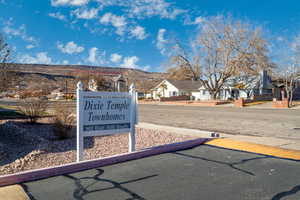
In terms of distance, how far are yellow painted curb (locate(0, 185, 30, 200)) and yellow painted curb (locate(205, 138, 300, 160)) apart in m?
5.35

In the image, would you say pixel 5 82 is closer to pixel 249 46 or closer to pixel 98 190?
pixel 98 190

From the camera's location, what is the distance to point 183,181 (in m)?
4.61

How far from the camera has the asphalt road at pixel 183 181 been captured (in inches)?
158

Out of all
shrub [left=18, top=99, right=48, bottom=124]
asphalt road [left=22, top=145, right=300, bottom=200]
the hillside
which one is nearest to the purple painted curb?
asphalt road [left=22, top=145, right=300, bottom=200]

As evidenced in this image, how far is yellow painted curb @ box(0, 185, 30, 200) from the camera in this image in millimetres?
3899

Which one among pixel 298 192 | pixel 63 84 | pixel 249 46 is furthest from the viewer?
pixel 63 84

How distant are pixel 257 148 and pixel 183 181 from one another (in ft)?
11.6

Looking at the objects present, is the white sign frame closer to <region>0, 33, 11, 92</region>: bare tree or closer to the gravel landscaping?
the gravel landscaping

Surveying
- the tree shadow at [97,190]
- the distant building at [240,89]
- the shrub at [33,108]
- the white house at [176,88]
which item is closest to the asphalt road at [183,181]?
the tree shadow at [97,190]

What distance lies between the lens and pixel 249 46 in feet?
127

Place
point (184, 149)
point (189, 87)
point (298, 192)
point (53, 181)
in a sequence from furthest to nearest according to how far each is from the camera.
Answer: point (189, 87)
point (184, 149)
point (53, 181)
point (298, 192)

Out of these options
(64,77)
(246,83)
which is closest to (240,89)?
(246,83)

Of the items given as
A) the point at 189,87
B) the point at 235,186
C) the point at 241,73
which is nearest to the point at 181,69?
the point at 241,73

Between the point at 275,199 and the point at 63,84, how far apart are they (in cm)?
9685
